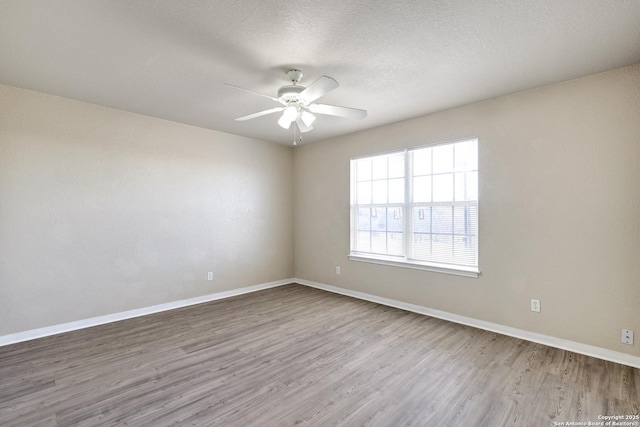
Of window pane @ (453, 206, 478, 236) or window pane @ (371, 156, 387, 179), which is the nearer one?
window pane @ (453, 206, 478, 236)

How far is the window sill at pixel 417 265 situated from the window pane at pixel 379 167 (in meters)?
1.21

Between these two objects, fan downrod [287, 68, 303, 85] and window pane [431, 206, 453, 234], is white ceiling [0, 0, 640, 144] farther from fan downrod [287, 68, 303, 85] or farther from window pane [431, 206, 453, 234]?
window pane [431, 206, 453, 234]

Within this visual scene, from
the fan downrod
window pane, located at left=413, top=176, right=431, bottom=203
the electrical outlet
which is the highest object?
the fan downrod

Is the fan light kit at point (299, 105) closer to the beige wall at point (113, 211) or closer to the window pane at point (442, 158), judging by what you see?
the window pane at point (442, 158)

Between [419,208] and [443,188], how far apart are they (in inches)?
16.0

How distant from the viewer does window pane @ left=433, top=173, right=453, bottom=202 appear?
12.0 ft

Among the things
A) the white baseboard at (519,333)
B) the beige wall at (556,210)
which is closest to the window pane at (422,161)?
the beige wall at (556,210)

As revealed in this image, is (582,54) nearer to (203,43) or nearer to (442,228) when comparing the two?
(442,228)

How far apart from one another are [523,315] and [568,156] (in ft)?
5.37

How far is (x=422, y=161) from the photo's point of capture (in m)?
3.94

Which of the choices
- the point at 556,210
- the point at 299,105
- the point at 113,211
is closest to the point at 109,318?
the point at 113,211

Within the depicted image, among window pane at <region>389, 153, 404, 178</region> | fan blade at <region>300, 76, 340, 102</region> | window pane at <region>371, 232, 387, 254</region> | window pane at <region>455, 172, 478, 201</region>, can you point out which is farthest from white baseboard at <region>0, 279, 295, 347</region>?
window pane at <region>455, 172, 478, 201</region>

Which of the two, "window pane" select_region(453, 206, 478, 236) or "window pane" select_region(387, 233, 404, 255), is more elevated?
"window pane" select_region(453, 206, 478, 236)

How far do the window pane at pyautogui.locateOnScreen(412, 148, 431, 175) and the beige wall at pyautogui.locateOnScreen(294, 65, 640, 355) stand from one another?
5.5 inches
